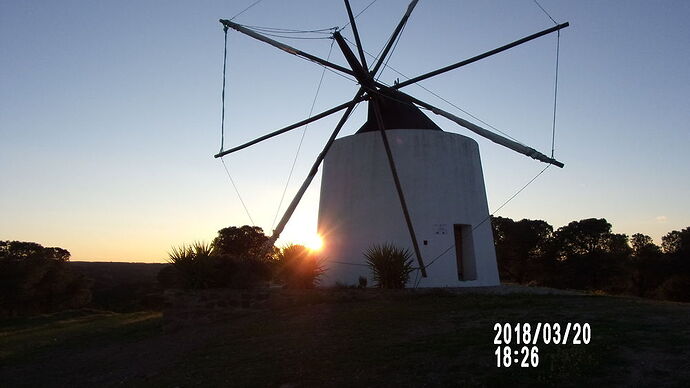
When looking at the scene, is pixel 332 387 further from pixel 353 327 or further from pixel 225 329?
pixel 225 329

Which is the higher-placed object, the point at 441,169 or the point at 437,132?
the point at 437,132

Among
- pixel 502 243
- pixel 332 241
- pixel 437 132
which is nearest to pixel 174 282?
pixel 332 241

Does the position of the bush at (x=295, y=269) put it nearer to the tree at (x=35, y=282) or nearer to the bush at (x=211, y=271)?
the bush at (x=211, y=271)

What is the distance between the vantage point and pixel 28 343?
43.5 feet

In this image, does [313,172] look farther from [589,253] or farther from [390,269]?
[589,253]

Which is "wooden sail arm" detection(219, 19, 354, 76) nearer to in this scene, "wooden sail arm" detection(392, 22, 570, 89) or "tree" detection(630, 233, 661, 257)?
"wooden sail arm" detection(392, 22, 570, 89)

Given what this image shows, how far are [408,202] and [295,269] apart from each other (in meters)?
3.97

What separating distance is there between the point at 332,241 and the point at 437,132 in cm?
458

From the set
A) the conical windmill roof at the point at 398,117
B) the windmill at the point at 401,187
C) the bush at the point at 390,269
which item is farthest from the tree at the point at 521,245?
the bush at the point at 390,269

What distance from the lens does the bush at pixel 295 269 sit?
538 inches

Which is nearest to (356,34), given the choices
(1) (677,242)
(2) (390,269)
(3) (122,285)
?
(2) (390,269)

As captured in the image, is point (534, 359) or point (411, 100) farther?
point (411, 100)

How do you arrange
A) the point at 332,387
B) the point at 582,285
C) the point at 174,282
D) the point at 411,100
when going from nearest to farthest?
the point at 332,387, the point at 174,282, the point at 411,100, the point at 582,285

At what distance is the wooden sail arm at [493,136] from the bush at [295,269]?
559cm
